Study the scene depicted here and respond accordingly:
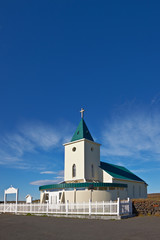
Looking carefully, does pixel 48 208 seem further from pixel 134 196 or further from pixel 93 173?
pixel 134 196

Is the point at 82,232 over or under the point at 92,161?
under

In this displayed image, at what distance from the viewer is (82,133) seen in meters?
33.8

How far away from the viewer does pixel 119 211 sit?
17641 mm

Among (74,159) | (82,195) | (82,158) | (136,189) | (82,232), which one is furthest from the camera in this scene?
(136,189)

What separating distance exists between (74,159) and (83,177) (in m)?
3.13

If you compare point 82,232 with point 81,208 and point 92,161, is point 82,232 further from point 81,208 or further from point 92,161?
point 92,161

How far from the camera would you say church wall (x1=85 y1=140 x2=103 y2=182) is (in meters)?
32.3

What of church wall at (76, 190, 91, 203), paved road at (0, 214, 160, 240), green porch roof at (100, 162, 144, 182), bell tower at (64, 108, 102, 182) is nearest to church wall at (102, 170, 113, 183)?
green porch roof at (100, 162, 144, 182)

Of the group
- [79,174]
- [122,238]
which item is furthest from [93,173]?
[122,238]

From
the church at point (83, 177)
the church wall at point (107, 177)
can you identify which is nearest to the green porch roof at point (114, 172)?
the church at point (83, 177)

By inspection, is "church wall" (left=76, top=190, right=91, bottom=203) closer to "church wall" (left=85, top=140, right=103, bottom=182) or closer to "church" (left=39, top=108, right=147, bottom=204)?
"church" (left=39, top=108, right=147, bottom=204)

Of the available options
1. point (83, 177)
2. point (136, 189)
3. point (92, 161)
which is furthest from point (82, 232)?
point (136, 189)

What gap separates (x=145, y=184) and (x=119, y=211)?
2757 centimetres

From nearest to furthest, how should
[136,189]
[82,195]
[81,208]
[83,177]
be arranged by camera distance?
[81,208]
[82,195]
[83,177]
[136,189]
